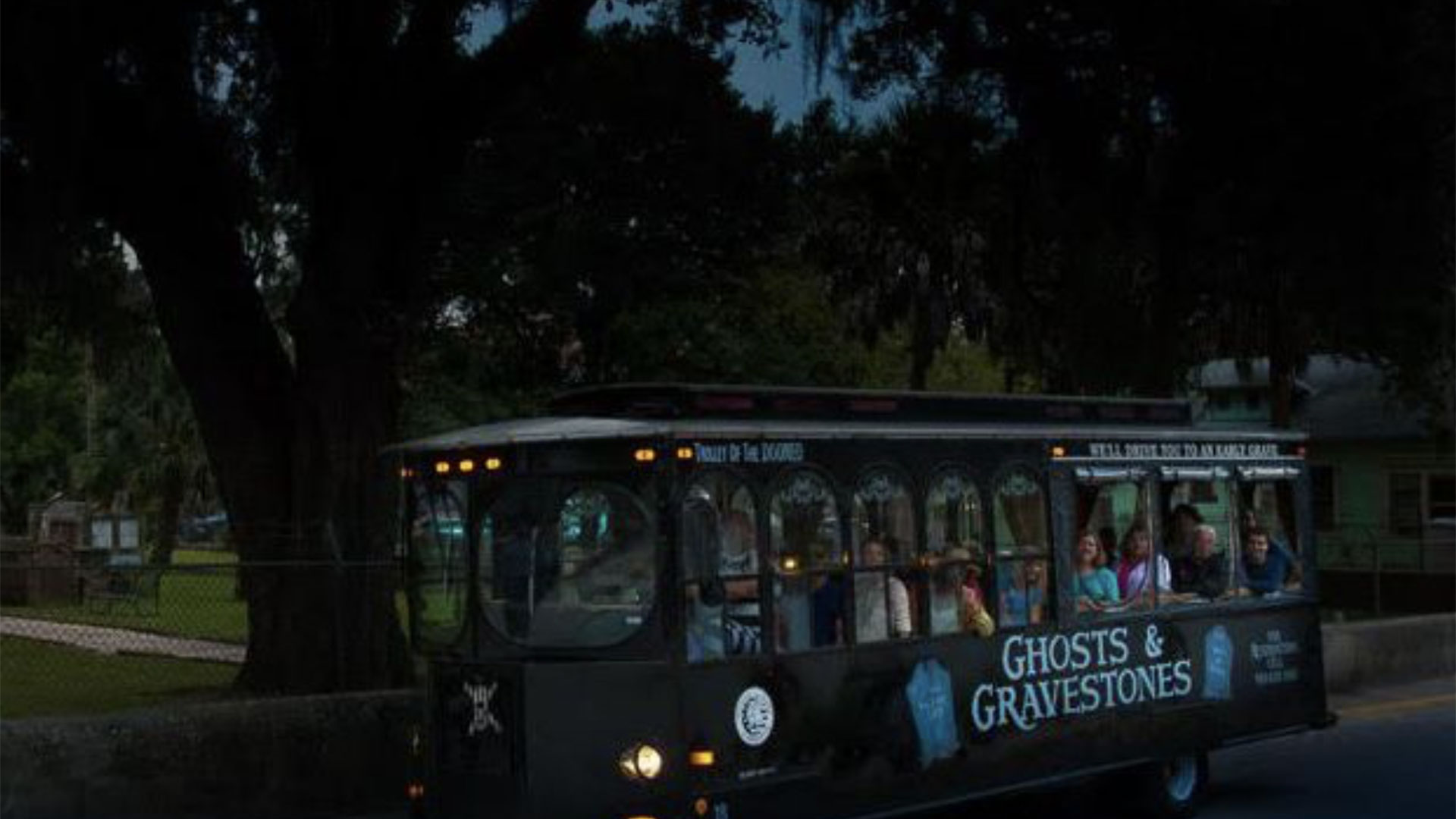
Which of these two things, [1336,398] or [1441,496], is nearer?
[1441,496]

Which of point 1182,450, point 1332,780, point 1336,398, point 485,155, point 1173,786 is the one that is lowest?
point 1332,780

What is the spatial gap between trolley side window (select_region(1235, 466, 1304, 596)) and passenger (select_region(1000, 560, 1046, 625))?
6.77 feet

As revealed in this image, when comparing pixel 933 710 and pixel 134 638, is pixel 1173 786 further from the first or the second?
pixel 134 638

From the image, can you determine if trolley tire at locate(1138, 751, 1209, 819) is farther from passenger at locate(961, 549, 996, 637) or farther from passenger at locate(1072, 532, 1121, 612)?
passenger at locate(961, 549, 996, 637)

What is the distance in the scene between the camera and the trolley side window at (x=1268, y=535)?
1161 centimetres

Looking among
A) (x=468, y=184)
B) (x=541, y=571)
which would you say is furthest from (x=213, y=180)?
(x=468, y=184)

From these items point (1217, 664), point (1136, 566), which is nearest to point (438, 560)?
point (1136, 566)

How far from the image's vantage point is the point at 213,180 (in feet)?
44.3

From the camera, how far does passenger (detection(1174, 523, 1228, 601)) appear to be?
11.2 m

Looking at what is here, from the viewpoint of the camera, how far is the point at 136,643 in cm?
1507

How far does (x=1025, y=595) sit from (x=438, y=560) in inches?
130

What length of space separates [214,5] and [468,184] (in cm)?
1497

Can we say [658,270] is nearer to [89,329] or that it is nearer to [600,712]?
[89,329]

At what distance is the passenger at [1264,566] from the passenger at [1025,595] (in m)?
2.13
